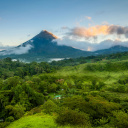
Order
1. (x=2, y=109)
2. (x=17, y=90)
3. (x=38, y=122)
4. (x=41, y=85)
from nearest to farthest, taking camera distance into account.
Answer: (x=38, y=122) < (x=2, y=109) < (x=17, y=90) < (x=41, y=85)

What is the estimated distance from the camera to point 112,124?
62.8 feet

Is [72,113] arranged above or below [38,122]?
above

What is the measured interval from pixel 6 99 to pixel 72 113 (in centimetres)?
3424

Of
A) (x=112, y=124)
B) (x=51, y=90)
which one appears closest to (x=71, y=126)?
(x=112, y=124)

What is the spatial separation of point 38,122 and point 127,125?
1995cm

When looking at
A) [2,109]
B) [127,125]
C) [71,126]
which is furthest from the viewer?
[2,109]

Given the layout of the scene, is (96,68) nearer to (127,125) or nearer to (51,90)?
(51,90)

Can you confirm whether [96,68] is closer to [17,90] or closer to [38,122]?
[17,90]

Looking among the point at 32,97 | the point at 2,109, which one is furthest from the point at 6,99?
the point at 32,97

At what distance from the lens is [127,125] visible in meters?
17.5

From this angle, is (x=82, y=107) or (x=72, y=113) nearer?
(x=72, y=113)

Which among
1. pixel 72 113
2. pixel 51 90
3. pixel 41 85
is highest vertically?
pixel 72 113

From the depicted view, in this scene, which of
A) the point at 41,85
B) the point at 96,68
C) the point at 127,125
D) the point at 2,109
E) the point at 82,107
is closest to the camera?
the point at 127,125

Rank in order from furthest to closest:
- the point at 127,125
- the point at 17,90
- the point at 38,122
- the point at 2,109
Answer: the point at 17,90, the point at 2,109, the point at 38,122, the point at 127,125
